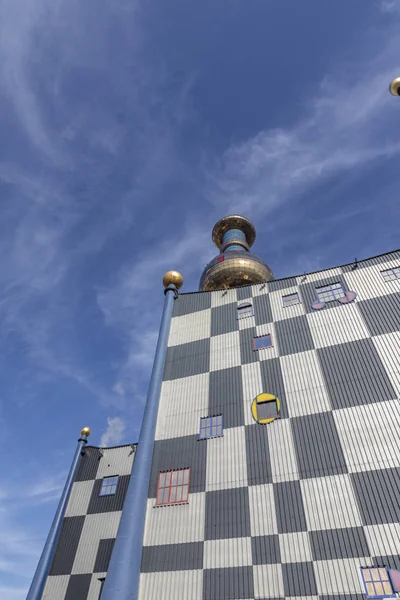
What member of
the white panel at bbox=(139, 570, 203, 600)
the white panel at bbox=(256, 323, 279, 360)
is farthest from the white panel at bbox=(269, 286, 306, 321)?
the white panel at bbox=(139, 570, 203, 600)

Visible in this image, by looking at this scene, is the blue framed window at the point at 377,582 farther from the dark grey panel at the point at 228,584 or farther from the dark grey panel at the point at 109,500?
the dark grey panel at the point at 109,500

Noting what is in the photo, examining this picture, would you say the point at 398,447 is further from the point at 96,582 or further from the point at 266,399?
the point at 96,582

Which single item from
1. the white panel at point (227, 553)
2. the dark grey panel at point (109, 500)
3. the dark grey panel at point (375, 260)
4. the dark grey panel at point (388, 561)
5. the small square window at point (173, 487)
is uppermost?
the dark grey panel at point (375, 260)

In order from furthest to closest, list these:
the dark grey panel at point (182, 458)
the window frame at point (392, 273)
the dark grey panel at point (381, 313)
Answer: the window frame at point (392, 273), the dark grey panel at point (381, 313), the dark grey panel at point (182, 458)

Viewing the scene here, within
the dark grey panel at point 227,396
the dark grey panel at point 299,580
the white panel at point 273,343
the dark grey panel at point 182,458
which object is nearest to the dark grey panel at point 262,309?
the white panel at point 273,343

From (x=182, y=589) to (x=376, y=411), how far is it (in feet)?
34.8

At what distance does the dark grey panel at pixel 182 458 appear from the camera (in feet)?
55.1

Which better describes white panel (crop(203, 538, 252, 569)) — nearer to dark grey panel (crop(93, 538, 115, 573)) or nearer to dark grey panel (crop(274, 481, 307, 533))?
dark grey panel (crop(274, 481, 307, 533))

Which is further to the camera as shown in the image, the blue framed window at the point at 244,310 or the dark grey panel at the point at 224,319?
the blue framed window at the point at 244,310

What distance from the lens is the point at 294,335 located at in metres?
20.5

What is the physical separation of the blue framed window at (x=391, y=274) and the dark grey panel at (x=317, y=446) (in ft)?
31.2

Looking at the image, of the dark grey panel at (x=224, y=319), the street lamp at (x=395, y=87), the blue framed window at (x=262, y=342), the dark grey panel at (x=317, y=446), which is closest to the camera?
the street lamp at (x=395, y=87)

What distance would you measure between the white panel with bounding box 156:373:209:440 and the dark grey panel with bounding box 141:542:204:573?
4982 mm

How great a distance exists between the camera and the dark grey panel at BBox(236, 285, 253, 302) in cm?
2473
